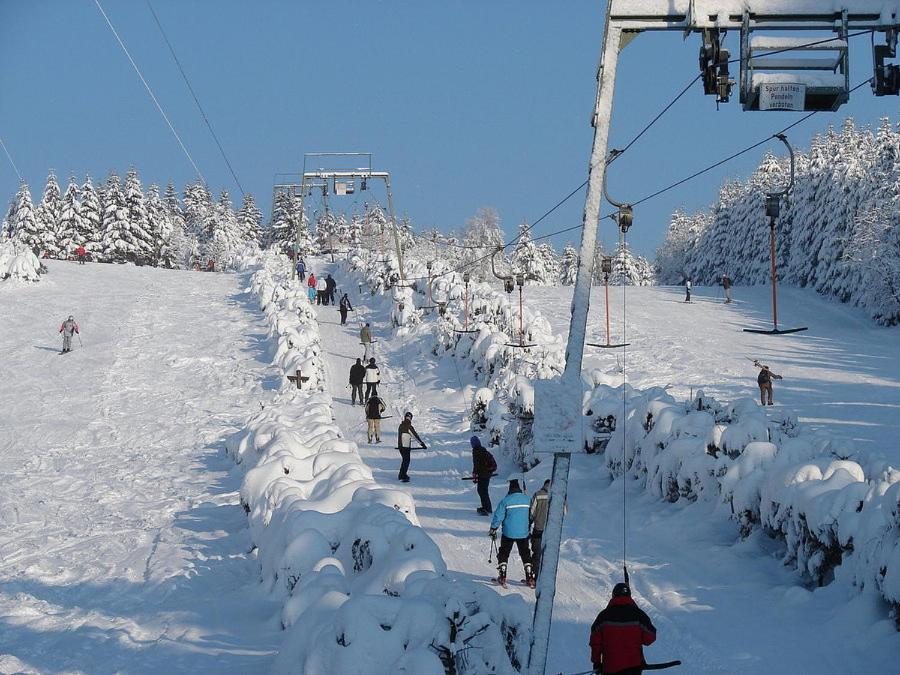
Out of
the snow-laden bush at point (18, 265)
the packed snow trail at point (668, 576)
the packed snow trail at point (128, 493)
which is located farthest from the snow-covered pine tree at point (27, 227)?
the packed snow trail at point (668, 576)

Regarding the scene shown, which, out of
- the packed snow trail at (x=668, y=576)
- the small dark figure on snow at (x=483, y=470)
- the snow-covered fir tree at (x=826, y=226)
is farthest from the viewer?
the snow-covered fir tree at (x=826, y=226)

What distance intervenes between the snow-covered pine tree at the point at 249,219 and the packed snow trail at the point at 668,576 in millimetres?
89817

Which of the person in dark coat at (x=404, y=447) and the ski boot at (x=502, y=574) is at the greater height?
the person in dark coat at (x=404, y=447)

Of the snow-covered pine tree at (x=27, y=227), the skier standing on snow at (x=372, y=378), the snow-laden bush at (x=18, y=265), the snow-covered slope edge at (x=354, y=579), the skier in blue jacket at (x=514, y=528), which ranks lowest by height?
the skier in blue jacket at (x=514, y=528)

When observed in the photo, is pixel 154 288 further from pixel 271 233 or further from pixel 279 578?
pixel 271 233

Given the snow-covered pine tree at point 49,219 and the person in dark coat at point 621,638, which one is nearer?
the person in dark coat at point 621,638

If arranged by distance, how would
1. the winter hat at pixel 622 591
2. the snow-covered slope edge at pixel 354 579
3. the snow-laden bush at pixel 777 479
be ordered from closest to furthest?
the snow-covered slope edge at pixel 354 579 → the winter hat at pixel 622 591 → the snow-laden bush at pixel 777 479

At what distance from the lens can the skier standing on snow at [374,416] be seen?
20156 millimetres

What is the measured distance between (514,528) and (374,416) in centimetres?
935

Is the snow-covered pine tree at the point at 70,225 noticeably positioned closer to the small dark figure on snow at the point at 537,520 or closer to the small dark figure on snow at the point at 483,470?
the small dark figure on snow at the point at 483,470

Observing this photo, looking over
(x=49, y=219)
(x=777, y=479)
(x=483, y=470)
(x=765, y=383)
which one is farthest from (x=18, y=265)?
(x=777, y=479)

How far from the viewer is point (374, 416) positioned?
66.1 ft

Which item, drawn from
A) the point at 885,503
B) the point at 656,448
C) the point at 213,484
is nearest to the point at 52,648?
the point at 213,484

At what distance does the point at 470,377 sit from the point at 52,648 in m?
18.4
